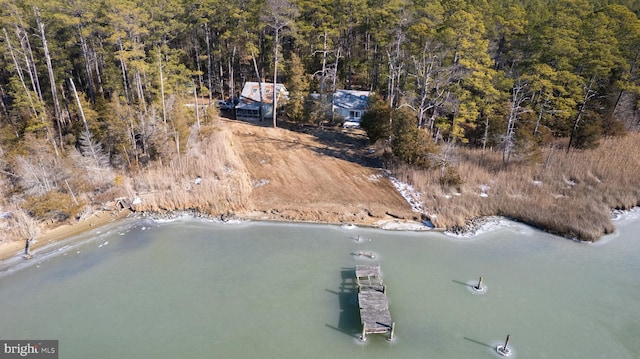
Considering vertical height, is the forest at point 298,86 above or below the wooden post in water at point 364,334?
above

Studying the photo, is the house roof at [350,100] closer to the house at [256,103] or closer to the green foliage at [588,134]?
the house at [256,103]

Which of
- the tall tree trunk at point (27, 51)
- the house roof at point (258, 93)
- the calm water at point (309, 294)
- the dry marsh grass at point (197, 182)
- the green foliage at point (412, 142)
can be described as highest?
the tall tree trunk at point (27, 51)

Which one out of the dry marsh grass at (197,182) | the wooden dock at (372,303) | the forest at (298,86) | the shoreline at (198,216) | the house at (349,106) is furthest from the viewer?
the house at (349,106)

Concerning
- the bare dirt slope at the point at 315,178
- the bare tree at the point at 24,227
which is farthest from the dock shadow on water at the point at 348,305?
the bare tree at the point at 24,227

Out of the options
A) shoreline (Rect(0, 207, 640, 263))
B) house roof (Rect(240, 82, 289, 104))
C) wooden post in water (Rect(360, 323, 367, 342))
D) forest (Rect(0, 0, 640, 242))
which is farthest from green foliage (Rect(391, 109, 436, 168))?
house roof (Rect(240, 82, 289, 104))

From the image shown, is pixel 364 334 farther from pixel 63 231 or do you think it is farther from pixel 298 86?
pixel 298 86

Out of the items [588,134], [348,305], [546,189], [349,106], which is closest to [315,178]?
[348,305]

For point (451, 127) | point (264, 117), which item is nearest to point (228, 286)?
point (451, 127)
